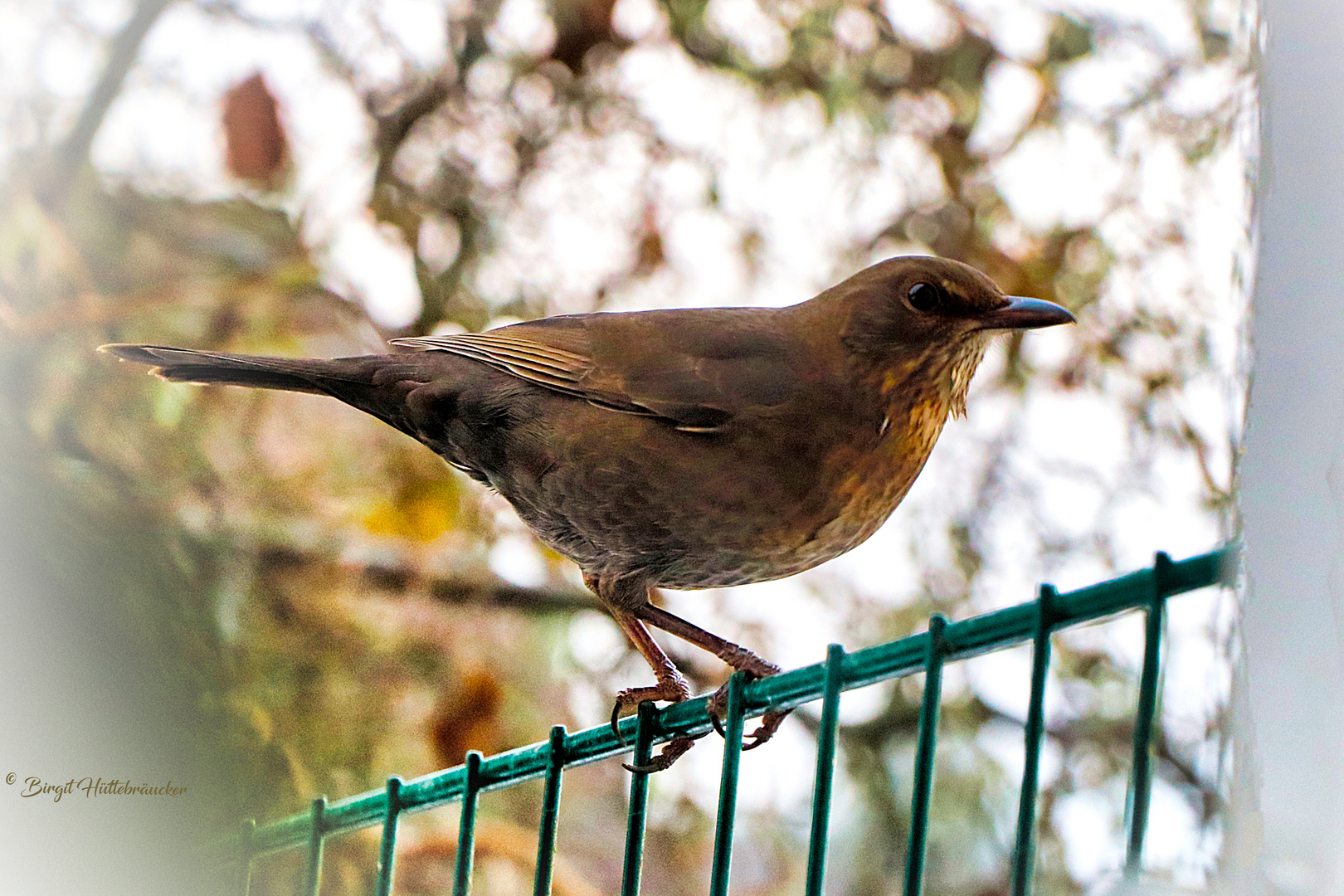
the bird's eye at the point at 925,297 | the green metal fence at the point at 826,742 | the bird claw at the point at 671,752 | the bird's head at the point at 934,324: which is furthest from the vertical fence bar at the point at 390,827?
the bird's eye at the point at 925,297

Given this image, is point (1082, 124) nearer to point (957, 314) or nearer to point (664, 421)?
point (957, 314)

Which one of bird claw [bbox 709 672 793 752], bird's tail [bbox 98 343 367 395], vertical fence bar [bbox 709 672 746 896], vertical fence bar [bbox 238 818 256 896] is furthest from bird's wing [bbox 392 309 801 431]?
vertical fence bar [bbox 238 818 256 896]

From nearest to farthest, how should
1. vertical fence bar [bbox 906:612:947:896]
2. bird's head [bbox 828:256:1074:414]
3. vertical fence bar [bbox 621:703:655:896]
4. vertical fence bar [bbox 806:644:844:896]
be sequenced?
vertical fence bar [bbox 906:612:947:896] → vertical fence bar [bbox 806:644:844:896] → vertical fence bar [bbox 621:703:655:896] → bird's head [bbox 828:256:1074:414]

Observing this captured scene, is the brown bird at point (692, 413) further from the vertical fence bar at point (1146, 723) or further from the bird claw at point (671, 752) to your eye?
the vertical fence bar at point (1146, 723)

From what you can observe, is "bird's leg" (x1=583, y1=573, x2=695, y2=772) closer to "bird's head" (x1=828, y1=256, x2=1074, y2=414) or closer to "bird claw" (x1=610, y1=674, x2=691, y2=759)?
"bird claw" (x1=610, y1=674, x2=691, y2=759)

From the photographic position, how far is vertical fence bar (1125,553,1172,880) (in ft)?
2.51

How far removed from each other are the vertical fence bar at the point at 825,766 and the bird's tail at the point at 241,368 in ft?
3.46

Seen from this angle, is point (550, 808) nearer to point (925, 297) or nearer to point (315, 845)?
point (315, 845)

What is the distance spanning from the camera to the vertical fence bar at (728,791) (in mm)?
1115

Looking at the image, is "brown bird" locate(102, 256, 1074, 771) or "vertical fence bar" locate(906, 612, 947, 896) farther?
"brown bird" locate(102, 256, 1074, 771)

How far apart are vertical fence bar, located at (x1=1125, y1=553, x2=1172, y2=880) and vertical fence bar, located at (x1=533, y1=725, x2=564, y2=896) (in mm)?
630

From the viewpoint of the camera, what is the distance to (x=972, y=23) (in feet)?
10.2

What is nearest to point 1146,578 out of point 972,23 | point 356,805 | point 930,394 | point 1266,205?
point 1266,205

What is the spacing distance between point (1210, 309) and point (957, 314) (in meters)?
1.45
